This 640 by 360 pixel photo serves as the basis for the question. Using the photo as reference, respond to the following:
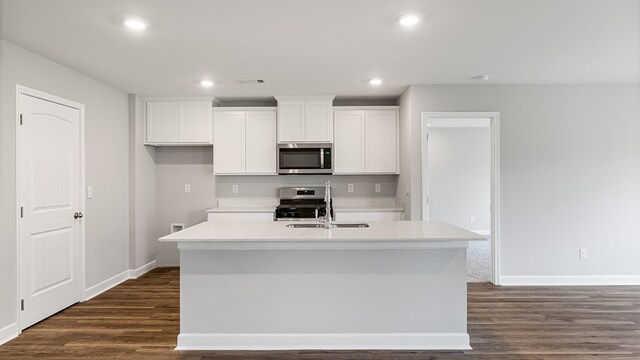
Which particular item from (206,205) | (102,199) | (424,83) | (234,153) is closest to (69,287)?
(102,199)

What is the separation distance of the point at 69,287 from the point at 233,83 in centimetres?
272

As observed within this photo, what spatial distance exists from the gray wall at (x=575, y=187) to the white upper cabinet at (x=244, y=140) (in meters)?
1.92

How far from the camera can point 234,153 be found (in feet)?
16.1

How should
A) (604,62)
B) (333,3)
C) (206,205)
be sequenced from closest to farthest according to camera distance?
(333,3) → (604,62) → (206,205)

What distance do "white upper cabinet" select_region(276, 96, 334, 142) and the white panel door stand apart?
2292 millimetres

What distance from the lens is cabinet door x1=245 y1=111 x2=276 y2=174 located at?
Result: 4.90 meters

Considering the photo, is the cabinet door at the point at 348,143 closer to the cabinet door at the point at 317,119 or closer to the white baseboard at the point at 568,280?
the cabinet door at the point at 317,119

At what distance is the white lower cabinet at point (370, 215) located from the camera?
4.65 metres

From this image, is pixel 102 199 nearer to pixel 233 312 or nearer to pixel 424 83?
pixel 233 312

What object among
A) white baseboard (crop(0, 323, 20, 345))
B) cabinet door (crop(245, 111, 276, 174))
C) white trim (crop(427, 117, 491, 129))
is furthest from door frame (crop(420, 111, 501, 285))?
white baseboard (crop(0, 323, 20, 345))

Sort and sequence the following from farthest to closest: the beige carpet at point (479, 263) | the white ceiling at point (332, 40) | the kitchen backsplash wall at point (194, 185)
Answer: the kitchen backsplash wall at point (194, 185) → the beige carpet at point (479, 263) → the white ceiling at point (332, 40)

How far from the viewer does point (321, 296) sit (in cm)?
266

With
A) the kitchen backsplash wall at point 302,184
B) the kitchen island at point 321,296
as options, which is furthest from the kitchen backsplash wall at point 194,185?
the kitchen island at point 321,296

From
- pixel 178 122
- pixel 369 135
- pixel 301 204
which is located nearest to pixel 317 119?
pixel 369 135
